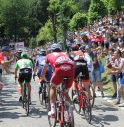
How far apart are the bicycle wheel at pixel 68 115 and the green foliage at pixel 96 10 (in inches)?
1279

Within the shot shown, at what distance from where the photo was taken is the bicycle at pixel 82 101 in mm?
12614

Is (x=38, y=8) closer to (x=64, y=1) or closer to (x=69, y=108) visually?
(x=64, y=1)

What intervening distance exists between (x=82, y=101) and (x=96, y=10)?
30.9m

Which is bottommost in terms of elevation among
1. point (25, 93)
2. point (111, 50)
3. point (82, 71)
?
point (25, 93)

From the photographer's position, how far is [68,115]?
10586mm

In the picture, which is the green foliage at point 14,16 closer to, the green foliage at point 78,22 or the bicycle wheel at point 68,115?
the green foliage at point 78,22

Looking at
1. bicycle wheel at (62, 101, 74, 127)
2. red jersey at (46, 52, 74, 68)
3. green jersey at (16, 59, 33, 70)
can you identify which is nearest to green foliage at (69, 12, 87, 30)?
green jersey at (16, 59, 33, 70)

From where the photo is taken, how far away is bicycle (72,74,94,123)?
12614mm

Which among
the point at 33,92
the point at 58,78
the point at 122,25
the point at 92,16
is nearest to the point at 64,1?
the point at 92,16

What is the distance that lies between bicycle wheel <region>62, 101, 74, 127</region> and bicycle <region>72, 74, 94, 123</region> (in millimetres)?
1896

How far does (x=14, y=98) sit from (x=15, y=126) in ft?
20.2

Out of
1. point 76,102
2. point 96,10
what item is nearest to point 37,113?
point 76,102

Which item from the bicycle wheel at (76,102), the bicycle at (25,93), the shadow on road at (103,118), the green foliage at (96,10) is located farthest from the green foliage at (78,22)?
the bicycle wheel at (76,102)

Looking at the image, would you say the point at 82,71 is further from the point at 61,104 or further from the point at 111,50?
the point at 111,50
